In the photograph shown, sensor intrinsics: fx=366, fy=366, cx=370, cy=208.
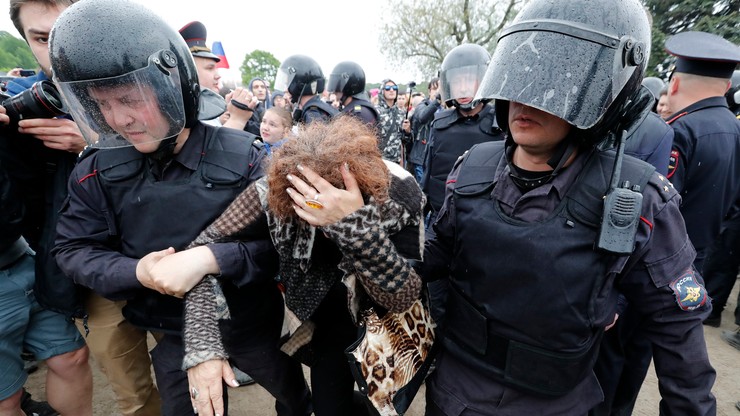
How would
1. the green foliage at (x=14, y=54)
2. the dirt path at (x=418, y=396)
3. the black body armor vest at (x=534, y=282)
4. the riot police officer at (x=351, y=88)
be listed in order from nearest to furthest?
the black body armor vest at (x=534, y=282) < the dirt path at (x=418, y=396) < the riot police officer at (x=351, y=88) < the green foliage at (x=14, y=54)

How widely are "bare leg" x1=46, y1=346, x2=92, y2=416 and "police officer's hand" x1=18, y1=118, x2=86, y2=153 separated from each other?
3.63ft

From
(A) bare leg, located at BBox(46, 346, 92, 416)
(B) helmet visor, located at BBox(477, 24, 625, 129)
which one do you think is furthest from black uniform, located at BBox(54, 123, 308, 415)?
(B) helmet visor, located at BBox(477, 24, 625, 129)

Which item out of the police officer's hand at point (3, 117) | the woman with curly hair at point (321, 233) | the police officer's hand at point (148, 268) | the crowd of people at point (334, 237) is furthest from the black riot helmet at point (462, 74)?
the police officer's hand at point (3, 117)

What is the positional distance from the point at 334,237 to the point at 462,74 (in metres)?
2.83

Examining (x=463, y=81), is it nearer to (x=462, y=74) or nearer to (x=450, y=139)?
(x=462, y=74)

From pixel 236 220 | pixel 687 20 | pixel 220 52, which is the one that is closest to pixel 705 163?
pixel 236 220

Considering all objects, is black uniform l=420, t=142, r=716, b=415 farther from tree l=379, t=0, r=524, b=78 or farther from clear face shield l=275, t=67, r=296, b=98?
tree l=379, t=0, r=524, b=78

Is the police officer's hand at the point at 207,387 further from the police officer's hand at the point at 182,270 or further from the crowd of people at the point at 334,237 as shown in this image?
the police officer's hand at the point at 182,270

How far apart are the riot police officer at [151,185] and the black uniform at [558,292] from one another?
854 mm

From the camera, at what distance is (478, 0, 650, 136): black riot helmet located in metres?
1.04

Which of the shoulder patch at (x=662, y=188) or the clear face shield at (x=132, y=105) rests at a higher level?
the clear face shield at (x=132, y=105)

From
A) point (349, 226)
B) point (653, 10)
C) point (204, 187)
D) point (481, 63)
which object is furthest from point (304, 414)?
point (653, 10)

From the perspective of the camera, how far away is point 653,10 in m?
10.4

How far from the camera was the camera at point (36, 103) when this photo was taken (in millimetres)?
1557
